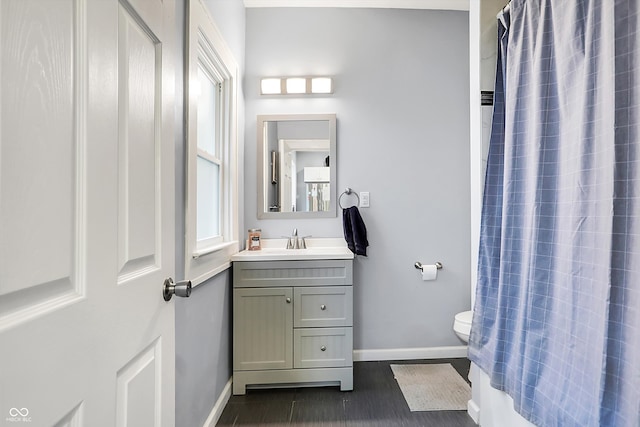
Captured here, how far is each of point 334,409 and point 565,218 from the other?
1.56m

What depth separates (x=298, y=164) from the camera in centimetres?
246

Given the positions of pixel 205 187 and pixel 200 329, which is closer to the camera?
pixel 200 329

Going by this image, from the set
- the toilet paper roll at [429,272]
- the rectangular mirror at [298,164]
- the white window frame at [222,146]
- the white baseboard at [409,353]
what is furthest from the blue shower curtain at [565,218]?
the white window frame at [222,146]

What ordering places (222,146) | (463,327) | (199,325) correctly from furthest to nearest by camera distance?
(222,146) → (463,327) → (199,325)

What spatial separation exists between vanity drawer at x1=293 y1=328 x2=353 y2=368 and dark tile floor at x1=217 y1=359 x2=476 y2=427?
0.19m

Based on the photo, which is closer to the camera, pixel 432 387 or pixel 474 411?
pixel 474 411

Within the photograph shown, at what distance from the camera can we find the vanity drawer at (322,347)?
197cm

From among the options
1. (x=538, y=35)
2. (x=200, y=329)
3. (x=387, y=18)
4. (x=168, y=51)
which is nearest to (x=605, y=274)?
(x=538, y=35)

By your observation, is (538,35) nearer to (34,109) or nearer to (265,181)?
(34,109)

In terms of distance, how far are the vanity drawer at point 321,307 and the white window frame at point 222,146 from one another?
525mm

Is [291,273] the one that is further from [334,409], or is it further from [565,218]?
[565,218]

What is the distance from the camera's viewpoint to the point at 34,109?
0.44 metres

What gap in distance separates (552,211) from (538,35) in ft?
2.22

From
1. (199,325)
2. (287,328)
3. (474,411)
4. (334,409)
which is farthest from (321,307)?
(474,411)
